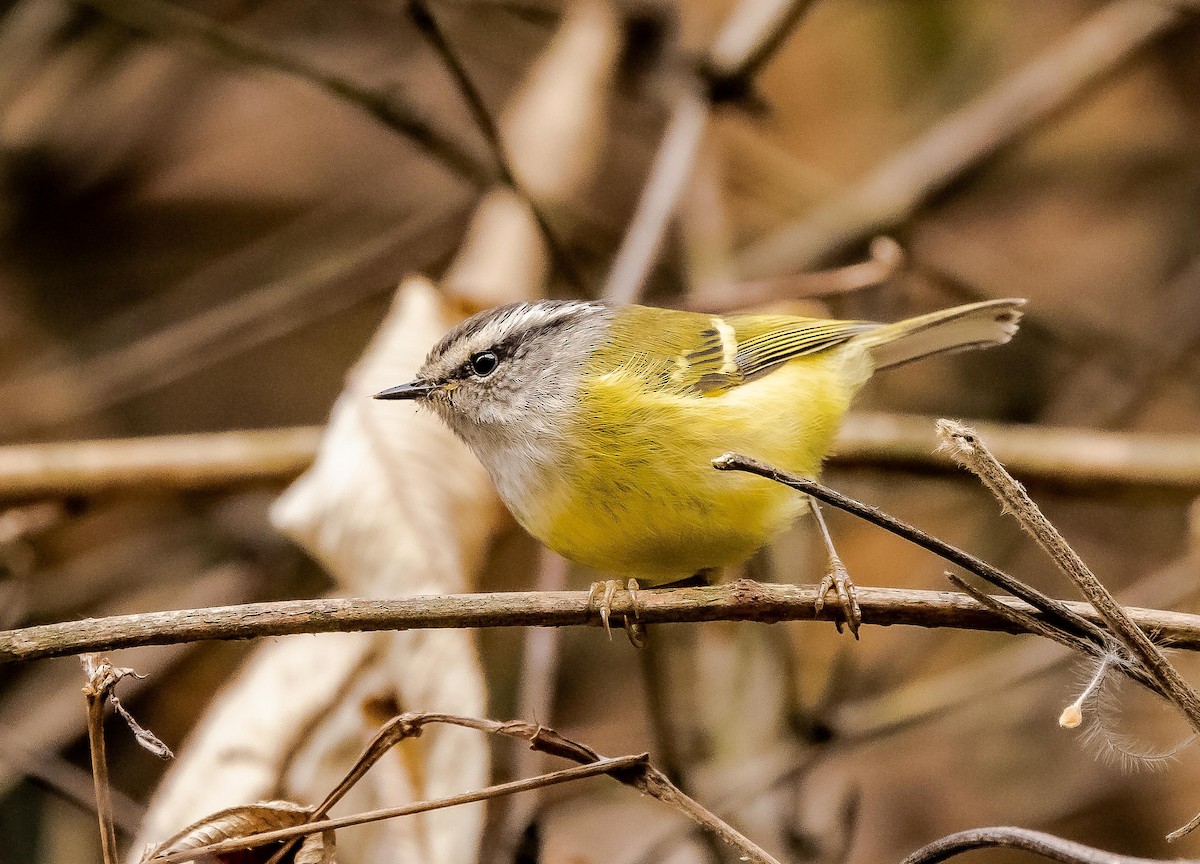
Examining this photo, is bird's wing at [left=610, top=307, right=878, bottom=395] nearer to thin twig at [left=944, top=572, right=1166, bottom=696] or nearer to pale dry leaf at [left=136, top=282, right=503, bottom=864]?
pale dry leaf at [left=136, top=282, right=503, bottom=864]

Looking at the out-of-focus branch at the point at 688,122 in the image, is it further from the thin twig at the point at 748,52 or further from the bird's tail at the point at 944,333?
the bird's tail at the point at 944,333

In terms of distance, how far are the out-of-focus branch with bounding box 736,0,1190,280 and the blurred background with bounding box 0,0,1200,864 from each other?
0.8 inches

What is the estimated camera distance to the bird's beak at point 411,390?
7.82 feet

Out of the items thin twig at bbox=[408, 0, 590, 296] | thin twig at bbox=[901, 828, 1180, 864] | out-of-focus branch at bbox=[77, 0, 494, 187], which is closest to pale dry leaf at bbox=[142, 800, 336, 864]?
thin twig at bbox=[901, 828, 1180, 864]

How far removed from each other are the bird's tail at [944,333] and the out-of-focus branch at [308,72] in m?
1.41

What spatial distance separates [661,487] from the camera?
2.07 m

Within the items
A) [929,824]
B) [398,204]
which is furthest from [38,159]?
[929,824]

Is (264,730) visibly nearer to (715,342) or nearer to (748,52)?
(715,342)

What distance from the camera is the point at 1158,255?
16.1 ft

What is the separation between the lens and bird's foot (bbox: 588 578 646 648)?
174cm

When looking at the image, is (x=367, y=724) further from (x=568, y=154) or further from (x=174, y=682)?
(x=568, y=154)

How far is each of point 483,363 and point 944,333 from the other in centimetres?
114

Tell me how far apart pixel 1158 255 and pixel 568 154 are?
2.83m

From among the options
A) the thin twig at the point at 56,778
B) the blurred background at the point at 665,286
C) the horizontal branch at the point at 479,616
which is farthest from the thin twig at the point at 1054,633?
the thin twig at the point at 56,778
